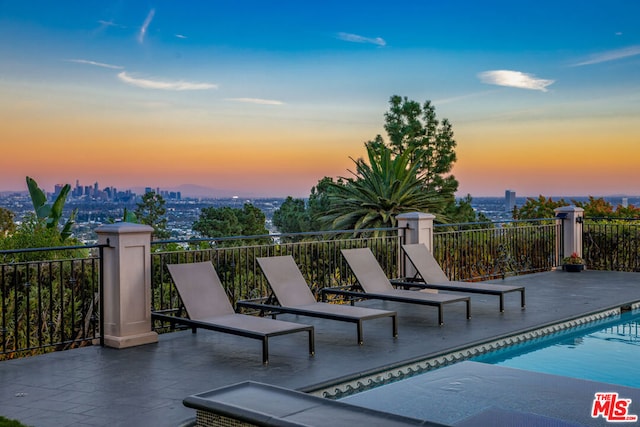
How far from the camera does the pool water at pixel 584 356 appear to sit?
22.1 ft

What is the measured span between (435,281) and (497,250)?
16.3ft

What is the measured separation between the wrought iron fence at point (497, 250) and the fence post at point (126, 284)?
23.3 ft

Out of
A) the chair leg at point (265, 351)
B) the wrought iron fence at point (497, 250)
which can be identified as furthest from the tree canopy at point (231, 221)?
the chair leg at point (265, 351)

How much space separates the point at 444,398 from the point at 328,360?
1539mm

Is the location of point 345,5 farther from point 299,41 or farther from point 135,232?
point 135,232

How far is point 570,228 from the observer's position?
48.6 ft

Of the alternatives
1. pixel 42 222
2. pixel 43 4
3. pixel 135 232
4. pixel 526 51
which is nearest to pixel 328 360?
pixel 135 232

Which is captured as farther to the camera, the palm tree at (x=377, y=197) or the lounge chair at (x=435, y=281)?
the palm tree at (x=377, y=197)

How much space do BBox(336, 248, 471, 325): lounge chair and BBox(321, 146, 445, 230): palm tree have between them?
4520 millimetres

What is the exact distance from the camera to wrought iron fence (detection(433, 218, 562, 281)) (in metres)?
13.5

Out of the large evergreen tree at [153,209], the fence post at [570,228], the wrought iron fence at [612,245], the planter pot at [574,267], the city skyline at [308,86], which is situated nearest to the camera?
the planter pot at [574,267]

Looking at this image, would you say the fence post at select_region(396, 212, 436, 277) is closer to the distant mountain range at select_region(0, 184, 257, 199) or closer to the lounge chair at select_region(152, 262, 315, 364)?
the lounge chair at select_region(152, 262, 315, 364)

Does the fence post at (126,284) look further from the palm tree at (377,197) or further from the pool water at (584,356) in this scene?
the palm tree at (377,197)

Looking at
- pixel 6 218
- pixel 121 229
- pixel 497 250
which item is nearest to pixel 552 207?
pixel 497 250
